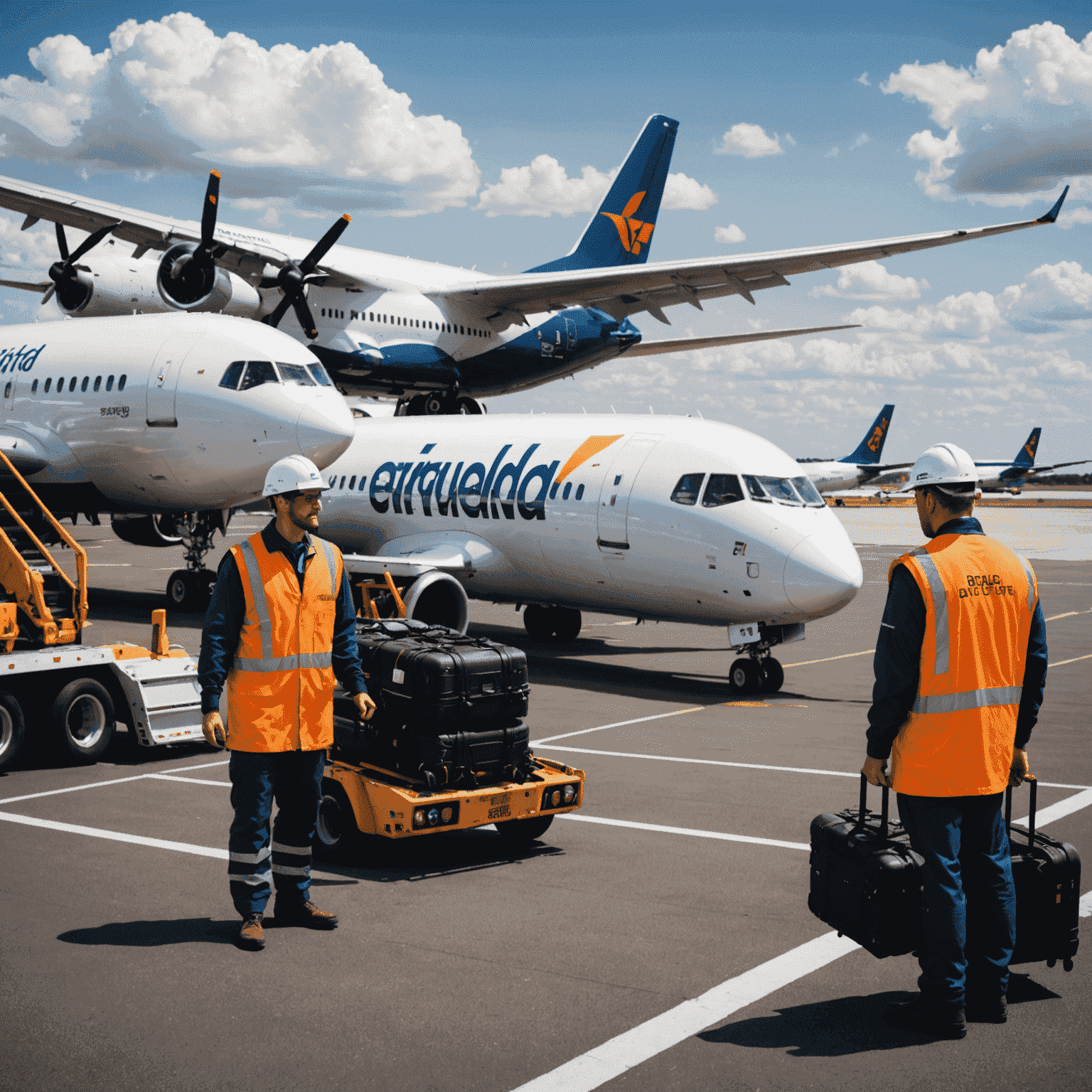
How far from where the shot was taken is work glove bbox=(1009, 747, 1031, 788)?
5672mm

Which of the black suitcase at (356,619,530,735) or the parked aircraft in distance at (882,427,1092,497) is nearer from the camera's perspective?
the black suitcase at (356,619,530,735)

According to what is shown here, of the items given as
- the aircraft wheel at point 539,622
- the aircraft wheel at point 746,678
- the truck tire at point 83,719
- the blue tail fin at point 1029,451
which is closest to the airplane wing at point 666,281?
the aircraft wheel at point 539,622

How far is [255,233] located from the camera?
29.2 m

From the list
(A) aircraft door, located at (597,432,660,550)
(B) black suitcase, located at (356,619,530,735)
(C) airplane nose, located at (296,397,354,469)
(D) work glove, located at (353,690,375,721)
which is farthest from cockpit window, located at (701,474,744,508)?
(D) work glove, located at (353,690,375,721)

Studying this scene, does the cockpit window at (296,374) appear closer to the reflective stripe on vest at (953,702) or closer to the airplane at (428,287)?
the airplane at (428,287)

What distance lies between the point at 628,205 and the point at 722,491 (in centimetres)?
2707

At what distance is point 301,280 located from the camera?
27.0 meters

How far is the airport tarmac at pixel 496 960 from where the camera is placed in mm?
5059

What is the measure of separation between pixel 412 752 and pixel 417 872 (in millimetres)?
806

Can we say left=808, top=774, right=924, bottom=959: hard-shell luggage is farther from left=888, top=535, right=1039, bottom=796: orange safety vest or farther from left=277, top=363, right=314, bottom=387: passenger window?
left=277, top=363, right=314, bottom=387: passenger window

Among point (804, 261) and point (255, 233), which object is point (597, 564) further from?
point (255, 233)

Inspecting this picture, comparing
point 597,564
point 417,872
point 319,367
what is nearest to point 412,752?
point 417,872

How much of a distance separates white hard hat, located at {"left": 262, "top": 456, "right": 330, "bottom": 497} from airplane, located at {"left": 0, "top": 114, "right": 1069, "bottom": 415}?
1865 cm

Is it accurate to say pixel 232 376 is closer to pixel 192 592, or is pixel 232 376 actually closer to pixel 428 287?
pixel 192 592
